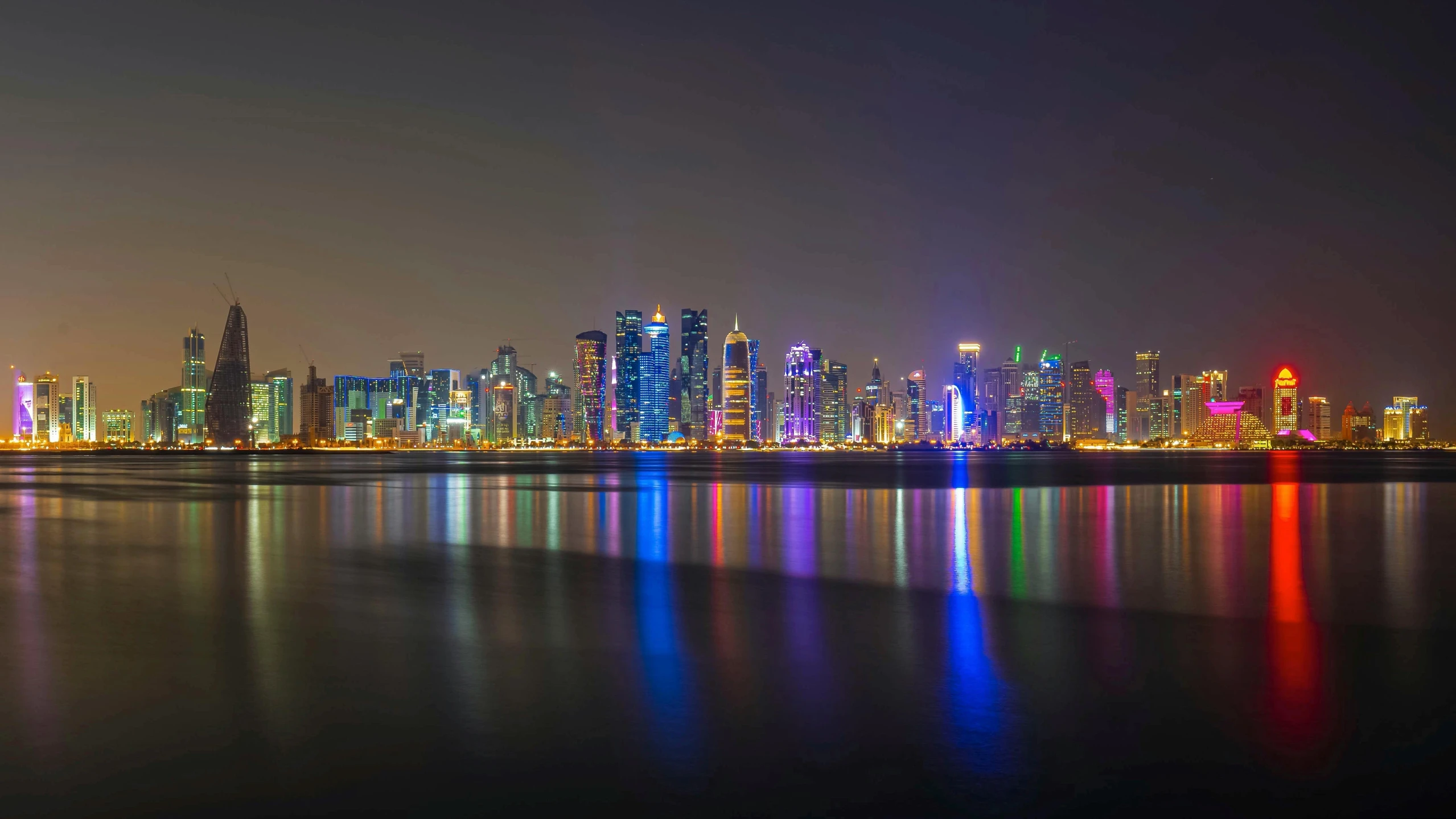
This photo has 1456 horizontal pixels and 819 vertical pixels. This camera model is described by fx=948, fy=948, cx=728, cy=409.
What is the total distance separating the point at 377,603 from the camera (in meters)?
16.6

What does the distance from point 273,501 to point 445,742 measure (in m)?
A: 39.5

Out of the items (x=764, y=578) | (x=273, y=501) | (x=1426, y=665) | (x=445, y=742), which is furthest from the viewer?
(x=273, y=501)

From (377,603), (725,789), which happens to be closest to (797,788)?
(725,789)

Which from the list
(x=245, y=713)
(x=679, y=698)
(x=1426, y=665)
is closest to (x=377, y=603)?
(x=245, y=713)

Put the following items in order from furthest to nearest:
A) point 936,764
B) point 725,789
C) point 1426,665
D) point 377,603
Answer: point 377,603 → point 1426,665 → point 936,764 → point 725,789

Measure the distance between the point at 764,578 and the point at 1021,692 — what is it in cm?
971

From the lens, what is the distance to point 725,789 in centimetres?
758

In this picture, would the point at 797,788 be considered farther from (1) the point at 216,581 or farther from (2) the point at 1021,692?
(1) the point at 216,581

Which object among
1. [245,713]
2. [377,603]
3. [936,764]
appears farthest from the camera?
[377,603]

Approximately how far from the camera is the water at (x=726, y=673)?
7723 mm

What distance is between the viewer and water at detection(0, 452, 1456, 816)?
7.72 meters

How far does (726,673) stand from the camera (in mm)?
11367

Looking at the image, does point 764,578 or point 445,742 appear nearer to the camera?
point 445,742

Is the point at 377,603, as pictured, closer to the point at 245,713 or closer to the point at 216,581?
the point at 216,581
